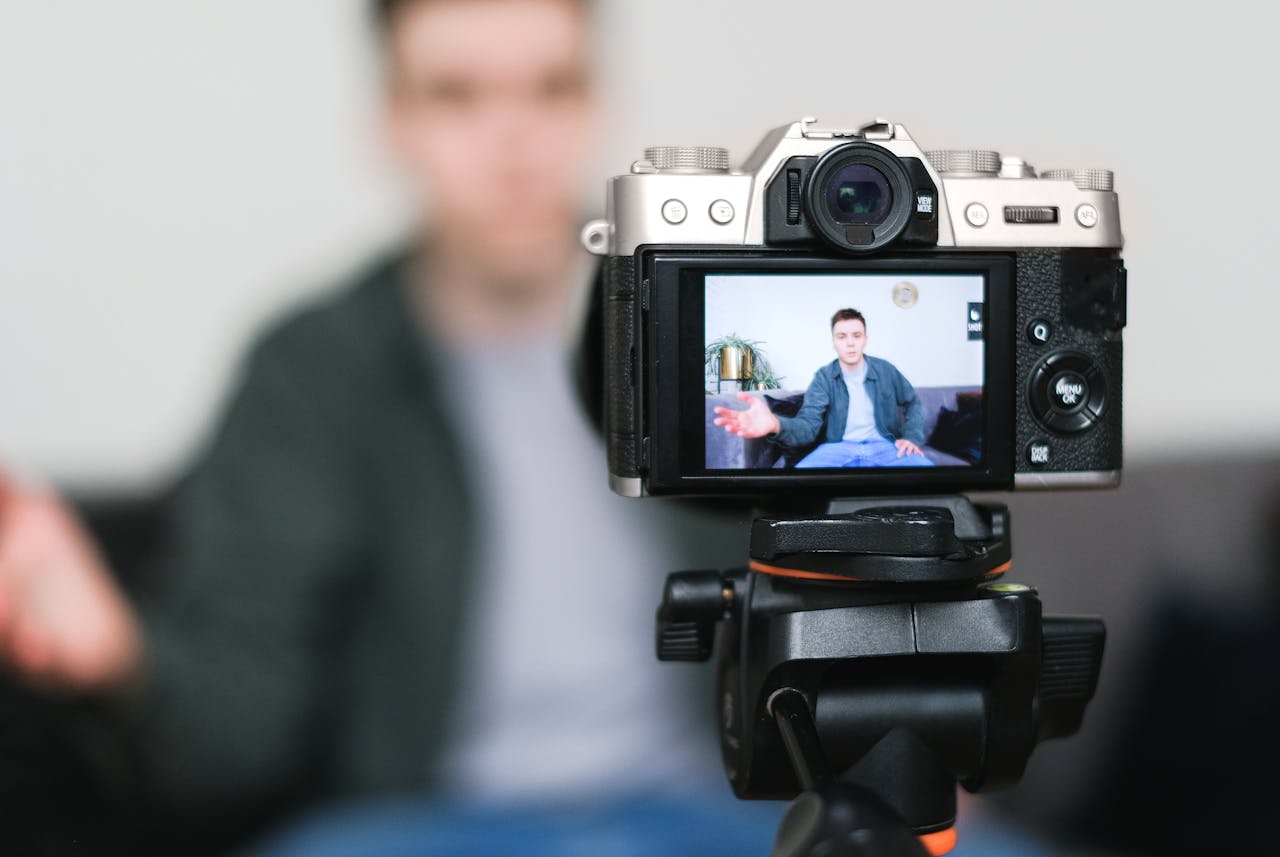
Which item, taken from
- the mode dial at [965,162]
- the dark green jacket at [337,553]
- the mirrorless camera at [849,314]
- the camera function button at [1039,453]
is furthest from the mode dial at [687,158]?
the dark green jacket at [337,553]

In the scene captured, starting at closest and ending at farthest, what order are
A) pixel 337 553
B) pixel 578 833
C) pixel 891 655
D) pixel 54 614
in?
1. pixel 891 655
2. pixel 54 614
3. pixel 578 833
4. pixel 337 553

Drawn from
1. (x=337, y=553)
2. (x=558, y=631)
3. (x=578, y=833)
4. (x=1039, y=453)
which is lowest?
(x=578, y=833)

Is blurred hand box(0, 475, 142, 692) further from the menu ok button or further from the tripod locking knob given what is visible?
the menu ok button

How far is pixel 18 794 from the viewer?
4.30ft

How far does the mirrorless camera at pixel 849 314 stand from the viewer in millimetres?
553

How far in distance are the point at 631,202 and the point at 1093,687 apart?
0.35 metres

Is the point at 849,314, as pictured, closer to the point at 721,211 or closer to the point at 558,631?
the point at 721,211

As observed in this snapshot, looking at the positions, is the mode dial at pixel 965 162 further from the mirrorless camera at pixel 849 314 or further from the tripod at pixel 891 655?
the tripod at pixel 891 655

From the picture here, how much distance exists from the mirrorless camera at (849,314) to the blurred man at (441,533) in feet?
2.86

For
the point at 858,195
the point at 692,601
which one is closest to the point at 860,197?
the point at 858,195

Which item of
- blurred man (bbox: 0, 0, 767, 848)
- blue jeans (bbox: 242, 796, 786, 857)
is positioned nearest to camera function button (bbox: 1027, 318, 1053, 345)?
blue jeans (bbox: 242, 796, 786, 857)

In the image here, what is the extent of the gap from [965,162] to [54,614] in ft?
3.31

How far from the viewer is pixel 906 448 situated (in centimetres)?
57

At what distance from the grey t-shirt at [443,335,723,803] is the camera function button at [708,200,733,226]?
918 mm
